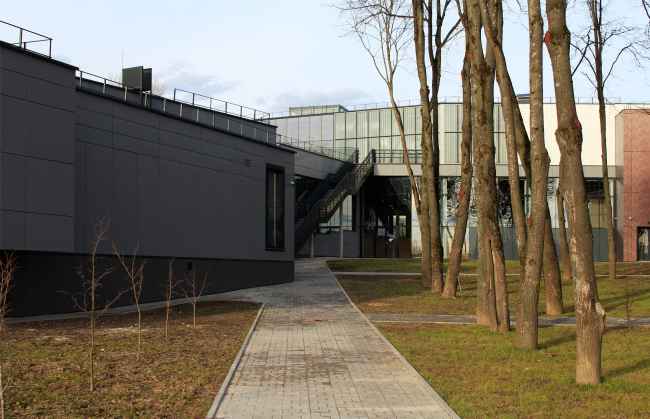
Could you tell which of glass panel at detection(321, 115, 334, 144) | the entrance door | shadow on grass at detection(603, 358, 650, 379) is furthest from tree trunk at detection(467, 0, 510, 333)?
glass panel at detection(321, 115, 334, 144)

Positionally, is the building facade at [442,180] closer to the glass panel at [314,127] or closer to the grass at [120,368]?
the glass panel at [314,127]

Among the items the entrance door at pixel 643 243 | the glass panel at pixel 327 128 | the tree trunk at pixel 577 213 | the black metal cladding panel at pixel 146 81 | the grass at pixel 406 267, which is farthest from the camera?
the glass panel at pixel 327 128

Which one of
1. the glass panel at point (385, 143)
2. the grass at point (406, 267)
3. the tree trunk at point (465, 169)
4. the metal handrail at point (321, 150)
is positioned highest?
the glass panel at point (385, 143)

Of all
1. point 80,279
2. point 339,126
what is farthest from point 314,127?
point 80,279

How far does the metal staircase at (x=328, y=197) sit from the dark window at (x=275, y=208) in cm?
929

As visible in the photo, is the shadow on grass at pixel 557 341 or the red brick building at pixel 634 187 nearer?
the shadow on grass at pixel 557 341

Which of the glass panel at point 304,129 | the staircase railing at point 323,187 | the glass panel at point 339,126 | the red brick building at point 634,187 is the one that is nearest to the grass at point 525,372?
the staircase railing at point 323,187

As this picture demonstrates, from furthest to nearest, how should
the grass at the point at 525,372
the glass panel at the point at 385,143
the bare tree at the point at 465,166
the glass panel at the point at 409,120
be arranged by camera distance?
the glass panel at the point at 385,143 < the glass panel at the point at 409,120 < the bare tree at the point at 465,166 < the grass at the point at 525,372

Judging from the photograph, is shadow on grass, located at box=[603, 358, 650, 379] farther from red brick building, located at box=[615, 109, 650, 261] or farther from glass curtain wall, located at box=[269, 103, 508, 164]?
glass curtain wall, located at box=[269, 103, 508, 164]

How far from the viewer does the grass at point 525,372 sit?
6941mm

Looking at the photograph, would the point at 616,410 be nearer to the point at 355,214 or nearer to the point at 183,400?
the point at 183,400

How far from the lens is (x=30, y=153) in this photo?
1356cm

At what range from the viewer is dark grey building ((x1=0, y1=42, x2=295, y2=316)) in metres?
13.5

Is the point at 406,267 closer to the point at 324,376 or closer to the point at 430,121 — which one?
the point at 430,121
